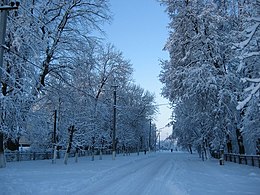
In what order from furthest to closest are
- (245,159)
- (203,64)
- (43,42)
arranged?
(203,64) → (245,159) → (43,42)

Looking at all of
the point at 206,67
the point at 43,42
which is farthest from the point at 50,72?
the point at 206,67

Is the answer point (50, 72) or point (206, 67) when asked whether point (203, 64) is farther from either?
point (50, 72)

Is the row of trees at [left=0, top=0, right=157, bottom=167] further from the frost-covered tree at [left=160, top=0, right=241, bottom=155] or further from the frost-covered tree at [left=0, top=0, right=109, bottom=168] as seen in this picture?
the frost-covered tree at [left=160, top=0, right=241, bottom=155]

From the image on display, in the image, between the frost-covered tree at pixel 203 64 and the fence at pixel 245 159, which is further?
the frost-covered tree at pixel 203 64

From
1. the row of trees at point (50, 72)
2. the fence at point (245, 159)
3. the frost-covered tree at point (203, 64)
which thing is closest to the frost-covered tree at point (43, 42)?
the row of trees at point (50, 72)

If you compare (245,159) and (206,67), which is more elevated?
(206,67)

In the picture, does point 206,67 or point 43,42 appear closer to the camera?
point 43,42

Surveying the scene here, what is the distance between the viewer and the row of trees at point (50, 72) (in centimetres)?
1589

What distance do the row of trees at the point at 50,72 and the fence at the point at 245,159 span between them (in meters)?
14.4

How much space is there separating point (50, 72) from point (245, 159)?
1715 cm

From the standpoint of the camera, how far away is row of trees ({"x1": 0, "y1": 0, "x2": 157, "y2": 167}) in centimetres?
1589

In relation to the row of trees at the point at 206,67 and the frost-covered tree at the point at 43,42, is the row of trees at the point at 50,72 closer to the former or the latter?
the frost-covered tree at the point at 43,42

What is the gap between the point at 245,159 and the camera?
22.7 m

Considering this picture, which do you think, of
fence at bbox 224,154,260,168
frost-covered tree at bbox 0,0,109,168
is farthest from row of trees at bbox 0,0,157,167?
fence at bbox 224,154,260,168
